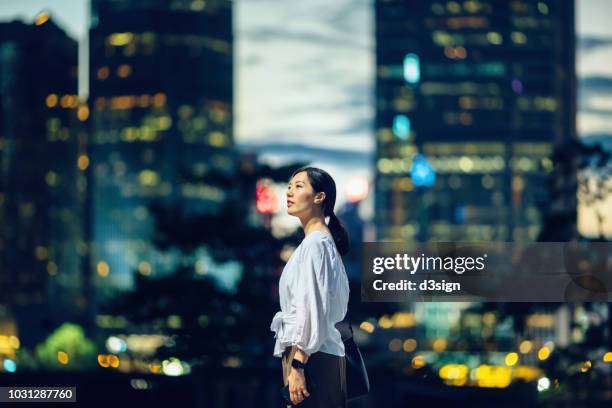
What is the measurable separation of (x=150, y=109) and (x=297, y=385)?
3891 cm

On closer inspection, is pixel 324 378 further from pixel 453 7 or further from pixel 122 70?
pixel 122 70

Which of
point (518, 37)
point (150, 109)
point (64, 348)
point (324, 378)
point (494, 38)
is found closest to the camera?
point (324, 378)

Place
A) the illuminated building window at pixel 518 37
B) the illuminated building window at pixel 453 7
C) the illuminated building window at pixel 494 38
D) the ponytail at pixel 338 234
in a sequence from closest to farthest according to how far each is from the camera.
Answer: the ponytail at pixel 338 234 < the illuminated building window at pixel 518 37 < the illuminated building window at pixel 494 38 < the illuminated building window at pixel 453 7

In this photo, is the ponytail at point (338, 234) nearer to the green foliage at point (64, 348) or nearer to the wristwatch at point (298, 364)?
the wristwatch at point (298, 364)

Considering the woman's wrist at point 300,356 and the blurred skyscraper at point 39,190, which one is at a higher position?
the blurred skyscraper at point 39,190

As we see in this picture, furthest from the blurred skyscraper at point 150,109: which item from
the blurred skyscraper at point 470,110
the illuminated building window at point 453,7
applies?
the illuminated building window at point 453,7

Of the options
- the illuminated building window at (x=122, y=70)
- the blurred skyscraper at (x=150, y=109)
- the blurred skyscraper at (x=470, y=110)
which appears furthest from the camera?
the blurred skyscraper at (x=150, y=109)

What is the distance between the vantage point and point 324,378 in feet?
11.8

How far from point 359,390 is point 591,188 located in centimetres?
855

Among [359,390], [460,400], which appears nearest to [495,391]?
[460,400]

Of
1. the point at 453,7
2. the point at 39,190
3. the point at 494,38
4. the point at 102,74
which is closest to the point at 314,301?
the point at 494,38

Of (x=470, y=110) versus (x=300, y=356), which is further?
(x=470, y=110)

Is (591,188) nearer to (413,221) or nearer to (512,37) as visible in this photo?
(512,37)

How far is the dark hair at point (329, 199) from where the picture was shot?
12.0 ft
